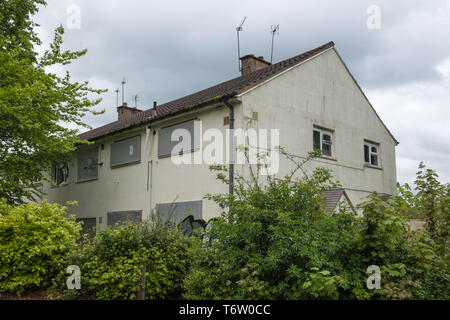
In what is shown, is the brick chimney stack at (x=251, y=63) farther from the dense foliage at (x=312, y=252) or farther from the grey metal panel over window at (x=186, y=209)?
the dense foliage at (x=312, y=252)

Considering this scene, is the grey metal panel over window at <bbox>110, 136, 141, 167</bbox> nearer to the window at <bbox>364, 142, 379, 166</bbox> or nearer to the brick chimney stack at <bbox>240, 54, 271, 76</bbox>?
the brick chimney stack at <bbox>240, 54, 271, 76</bbox>

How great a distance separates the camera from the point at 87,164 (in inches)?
A: 786

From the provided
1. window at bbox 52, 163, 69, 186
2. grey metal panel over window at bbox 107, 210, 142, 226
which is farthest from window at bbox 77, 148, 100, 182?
Answer: grey metal panel over window at bbox 107, 210, 142, 226

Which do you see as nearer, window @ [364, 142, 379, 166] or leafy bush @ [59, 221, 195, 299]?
leafy bush @ [59, 221, 195, 299]

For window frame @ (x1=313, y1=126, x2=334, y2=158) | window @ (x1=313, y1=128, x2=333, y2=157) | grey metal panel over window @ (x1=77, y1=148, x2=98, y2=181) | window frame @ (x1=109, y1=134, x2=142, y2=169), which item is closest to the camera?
window @ (x1=313, y1=128, x2=333, y2=157)

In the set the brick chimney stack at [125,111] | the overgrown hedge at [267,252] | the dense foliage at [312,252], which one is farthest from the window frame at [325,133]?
the brick chimney stack at [125,111]

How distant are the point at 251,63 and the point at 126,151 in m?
6.90

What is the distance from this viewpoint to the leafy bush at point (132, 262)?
271 inches

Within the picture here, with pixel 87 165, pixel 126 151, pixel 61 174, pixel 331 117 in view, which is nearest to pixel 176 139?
pixel 126 151

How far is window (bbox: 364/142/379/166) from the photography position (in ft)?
58.3

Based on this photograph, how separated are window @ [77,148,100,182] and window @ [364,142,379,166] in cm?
1189

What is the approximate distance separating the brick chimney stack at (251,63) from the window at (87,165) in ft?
26.1
